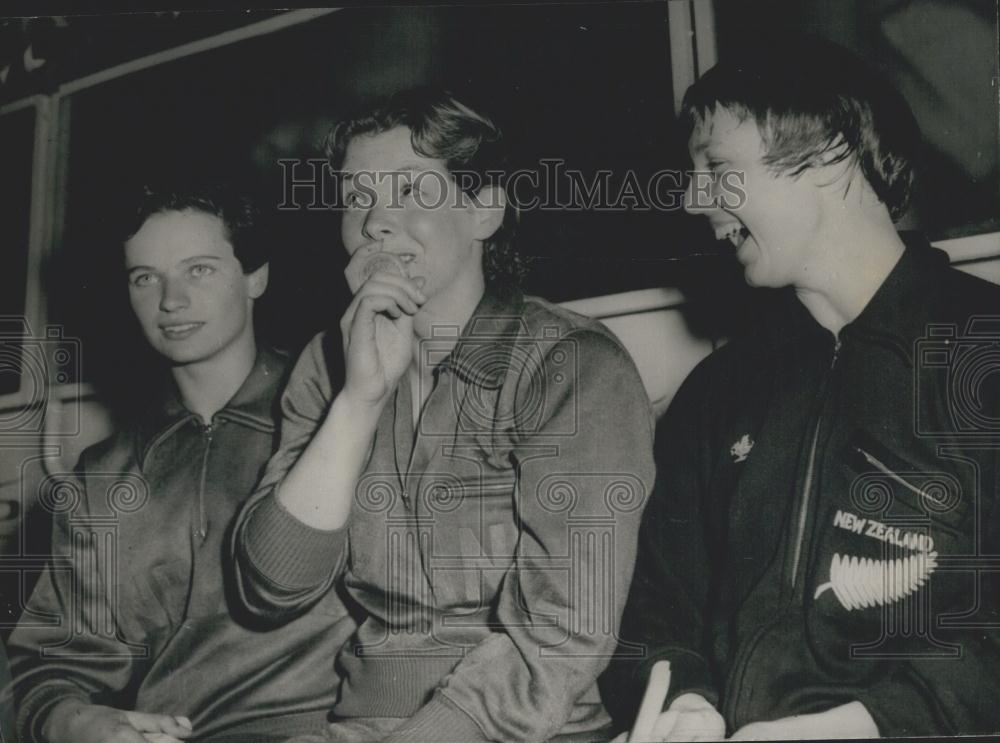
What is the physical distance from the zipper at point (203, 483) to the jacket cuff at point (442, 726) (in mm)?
392

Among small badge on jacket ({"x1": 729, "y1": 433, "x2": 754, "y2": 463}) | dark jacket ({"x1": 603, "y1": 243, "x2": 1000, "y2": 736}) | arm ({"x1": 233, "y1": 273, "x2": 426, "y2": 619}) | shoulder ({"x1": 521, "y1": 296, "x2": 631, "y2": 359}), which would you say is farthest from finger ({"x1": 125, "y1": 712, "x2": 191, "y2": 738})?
small badge on jacket ({"x1": 729, "y1": 433, "x2": 754, "y2": 463})

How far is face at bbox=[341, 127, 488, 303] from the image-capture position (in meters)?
1.40

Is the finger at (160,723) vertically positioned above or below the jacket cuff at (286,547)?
below

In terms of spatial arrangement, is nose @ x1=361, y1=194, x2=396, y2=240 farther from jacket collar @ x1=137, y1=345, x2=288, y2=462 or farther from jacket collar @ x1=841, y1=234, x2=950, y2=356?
jacket collar @ x1=841, y1=234, x2=950, y2=356

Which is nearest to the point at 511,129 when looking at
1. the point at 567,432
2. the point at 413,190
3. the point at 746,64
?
the point at 413,190

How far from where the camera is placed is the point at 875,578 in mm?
1329

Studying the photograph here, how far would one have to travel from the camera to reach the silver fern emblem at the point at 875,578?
131cm

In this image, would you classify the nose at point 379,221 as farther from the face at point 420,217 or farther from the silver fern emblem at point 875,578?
the silver fern emblem at point 875,578

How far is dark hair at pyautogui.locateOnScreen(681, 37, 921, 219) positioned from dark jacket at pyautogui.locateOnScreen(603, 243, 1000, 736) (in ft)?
0.45

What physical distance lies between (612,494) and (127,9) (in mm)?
985

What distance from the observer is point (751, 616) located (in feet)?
4.33

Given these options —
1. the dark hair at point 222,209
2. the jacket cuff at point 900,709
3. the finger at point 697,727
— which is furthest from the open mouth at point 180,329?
the jacket cuff at point 900,709

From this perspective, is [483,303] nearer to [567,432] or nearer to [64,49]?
[567,432]

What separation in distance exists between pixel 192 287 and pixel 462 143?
0.43 meters
